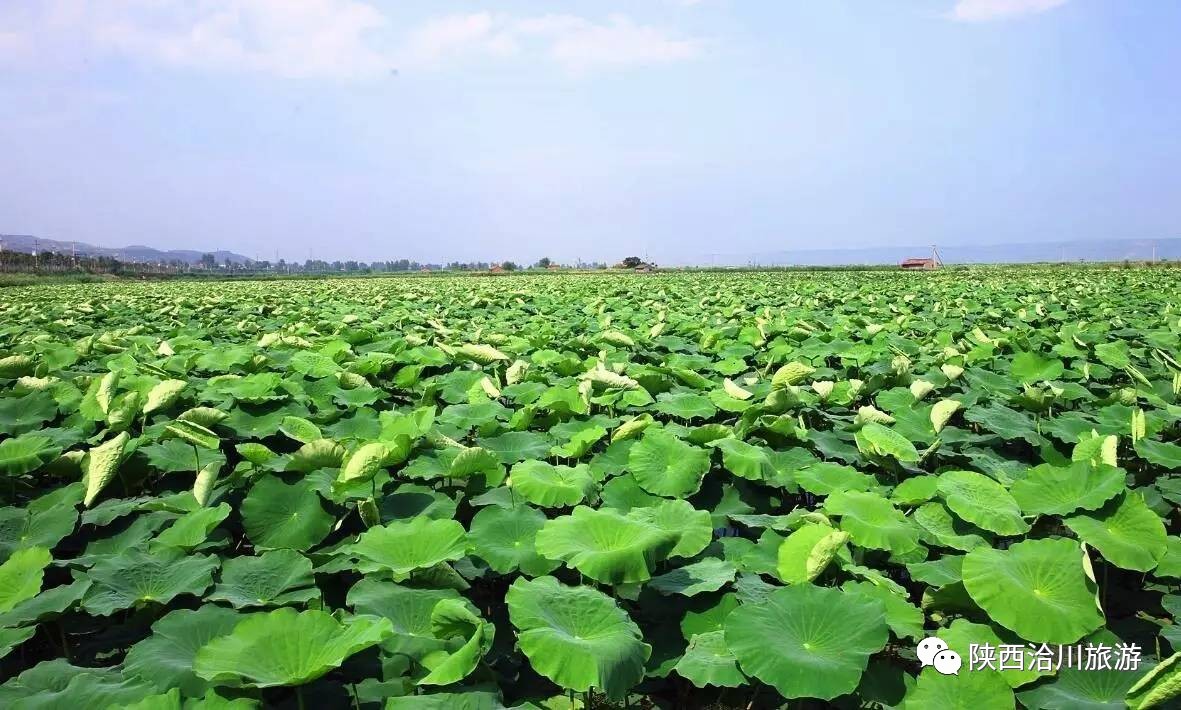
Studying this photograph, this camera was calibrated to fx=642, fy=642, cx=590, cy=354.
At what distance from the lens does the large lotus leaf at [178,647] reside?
1.23 meters

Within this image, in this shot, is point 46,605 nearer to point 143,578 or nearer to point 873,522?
point 143,578

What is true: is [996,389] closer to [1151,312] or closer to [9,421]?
[9,421]

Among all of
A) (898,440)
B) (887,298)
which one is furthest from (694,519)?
(887,298)

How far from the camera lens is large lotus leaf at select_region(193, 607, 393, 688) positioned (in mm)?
1133

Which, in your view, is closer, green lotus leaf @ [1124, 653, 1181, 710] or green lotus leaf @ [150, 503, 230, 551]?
green lotus leaf @ [1124, 653, 1181, 710]

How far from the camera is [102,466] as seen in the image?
1983mm

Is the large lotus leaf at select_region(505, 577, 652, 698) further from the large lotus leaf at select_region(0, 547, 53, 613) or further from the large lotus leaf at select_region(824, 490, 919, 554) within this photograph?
the large lotus leaf at select_region(0, 547, 53, 613)

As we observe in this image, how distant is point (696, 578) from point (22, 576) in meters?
1.62

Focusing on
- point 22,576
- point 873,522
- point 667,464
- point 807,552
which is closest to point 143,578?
point 22,576

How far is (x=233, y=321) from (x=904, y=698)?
23.6 ft

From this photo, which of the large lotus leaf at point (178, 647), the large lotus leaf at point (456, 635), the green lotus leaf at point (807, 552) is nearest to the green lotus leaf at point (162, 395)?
the large lotus leaf at point (178, 647)

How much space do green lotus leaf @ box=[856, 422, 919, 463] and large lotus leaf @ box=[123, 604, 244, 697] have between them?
196 cm

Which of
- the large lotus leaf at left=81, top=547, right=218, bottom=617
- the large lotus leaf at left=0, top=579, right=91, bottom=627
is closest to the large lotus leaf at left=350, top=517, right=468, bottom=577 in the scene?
the large lotus leaf at left=81, top=547, right=218, bottom=617

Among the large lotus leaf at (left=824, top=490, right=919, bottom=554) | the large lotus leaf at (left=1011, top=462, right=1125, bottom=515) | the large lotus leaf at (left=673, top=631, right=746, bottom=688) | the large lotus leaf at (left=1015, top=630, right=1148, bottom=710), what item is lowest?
the large lotus leaf at (left=1015, top=630, right=1148, bottom=710)
